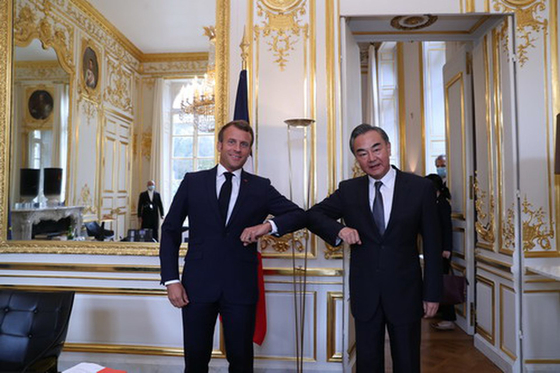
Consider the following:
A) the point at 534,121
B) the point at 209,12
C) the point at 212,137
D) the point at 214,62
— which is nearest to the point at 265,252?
the point at 212,137

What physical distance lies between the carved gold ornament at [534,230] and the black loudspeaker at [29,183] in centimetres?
370

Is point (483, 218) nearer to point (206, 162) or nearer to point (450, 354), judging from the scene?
point (450, 354)

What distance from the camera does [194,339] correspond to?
1922mm

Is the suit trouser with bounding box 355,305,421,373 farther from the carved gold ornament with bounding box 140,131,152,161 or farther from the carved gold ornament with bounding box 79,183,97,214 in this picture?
the carved gold ornament with bounding box 79,183,97,214

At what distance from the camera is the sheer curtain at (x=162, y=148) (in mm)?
3074

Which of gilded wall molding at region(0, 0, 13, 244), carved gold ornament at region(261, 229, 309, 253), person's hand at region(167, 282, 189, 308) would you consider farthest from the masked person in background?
gilded wall molding at region(0, 0, 13, 244)

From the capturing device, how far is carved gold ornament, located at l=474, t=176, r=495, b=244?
3245 mm

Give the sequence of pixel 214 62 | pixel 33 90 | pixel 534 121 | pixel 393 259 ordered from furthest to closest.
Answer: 1. pixel 33 90
2. pixel 214 62
3. pixel 534 121
4. pixel 393 259

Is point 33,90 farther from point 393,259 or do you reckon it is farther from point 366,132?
point 393,259

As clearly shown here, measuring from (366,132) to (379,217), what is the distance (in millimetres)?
402

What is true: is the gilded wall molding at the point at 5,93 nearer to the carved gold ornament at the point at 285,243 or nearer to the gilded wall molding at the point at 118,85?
the gilded wall molding at the point at 118,85

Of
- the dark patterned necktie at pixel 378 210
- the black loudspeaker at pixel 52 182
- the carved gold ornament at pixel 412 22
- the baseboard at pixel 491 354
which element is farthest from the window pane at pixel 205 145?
the baseboard at pixel 491 354

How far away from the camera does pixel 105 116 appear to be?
320cm

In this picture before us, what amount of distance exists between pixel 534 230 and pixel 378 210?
66.3 inches
